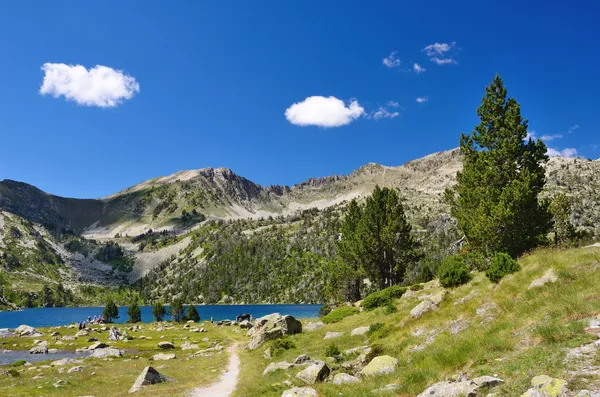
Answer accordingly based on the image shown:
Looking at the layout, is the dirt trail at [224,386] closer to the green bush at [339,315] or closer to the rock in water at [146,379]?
the rock in water at [146,379]

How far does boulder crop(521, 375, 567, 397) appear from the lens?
9.99 meters

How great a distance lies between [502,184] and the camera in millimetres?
48906

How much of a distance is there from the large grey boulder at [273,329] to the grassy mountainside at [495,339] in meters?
8.80

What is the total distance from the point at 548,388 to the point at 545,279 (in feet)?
63.2

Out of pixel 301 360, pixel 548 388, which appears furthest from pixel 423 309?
pixel 548 388

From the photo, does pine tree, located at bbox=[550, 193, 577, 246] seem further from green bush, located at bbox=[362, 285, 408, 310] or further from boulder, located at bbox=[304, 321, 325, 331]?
boulder, located at bbox=[304, 321, 325, 331]

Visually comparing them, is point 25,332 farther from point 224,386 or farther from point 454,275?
point 454,275

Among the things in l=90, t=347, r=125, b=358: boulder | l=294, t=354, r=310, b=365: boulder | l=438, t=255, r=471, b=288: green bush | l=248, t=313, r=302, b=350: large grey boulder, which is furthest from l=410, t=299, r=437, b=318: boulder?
l=90, t=347, r=125, b=358: boulder

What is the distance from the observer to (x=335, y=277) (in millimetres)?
88000

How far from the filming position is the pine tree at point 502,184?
1770 inches

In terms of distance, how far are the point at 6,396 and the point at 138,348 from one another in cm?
3577

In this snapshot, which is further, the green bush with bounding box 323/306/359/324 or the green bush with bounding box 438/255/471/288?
the green bush with bounding box 323/306/359/324

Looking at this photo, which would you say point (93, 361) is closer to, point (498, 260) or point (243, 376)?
point (243, 376)

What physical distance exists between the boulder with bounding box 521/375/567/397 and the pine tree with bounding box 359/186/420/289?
61100 millimetres
